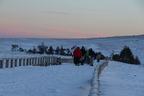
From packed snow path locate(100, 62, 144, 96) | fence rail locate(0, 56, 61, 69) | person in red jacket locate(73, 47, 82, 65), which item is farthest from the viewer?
person in red jacket locate(73, 47, 82, 65)

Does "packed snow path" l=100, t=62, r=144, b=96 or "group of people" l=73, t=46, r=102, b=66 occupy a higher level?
"group of people" l=73, t=46, r=102, b=66

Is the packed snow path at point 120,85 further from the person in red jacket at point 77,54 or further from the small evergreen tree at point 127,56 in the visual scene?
the small evergreen tree at point 127,56

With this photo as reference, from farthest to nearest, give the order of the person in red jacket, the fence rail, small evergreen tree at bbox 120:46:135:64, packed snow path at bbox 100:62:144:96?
1. small evergreen tree at bbox 120:46:135:64
2. the person in red jacket
3. the fence rail
4. packed snow path at bbox 100:62:144:96

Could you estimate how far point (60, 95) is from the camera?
17578 mm

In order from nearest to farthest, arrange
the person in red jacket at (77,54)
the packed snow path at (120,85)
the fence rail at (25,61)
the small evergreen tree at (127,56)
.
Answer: the packed snow path at (120,85) < the fence rail at (25,61) < the person in red jacket at (77,54) < the small evergreen tree at (127,56)

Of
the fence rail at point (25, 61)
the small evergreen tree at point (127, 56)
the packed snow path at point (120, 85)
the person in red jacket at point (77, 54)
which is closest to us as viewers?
the packed snow path at point (120, 85)

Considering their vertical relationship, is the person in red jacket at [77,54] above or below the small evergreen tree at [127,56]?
above

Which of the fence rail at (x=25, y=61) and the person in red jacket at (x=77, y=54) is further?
the person in red jacket at (x=77, y=54)

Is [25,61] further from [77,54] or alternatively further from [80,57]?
[80,57]

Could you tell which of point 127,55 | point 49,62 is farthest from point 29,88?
point 127,55

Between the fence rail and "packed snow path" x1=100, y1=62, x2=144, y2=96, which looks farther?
the fence rail

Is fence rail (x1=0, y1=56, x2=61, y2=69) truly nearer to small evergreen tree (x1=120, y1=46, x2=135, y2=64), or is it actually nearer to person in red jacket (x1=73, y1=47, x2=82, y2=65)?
person in red jacket (x1=73, y1=47, x2=82, y2=65)

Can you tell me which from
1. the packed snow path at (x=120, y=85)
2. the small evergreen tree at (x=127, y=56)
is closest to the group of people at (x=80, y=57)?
the packed snow path at (x=120, y=85)

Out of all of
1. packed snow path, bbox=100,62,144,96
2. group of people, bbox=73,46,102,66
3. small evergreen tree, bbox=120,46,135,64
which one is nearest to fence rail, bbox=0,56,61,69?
group of people, bbox=73,46,102,66
